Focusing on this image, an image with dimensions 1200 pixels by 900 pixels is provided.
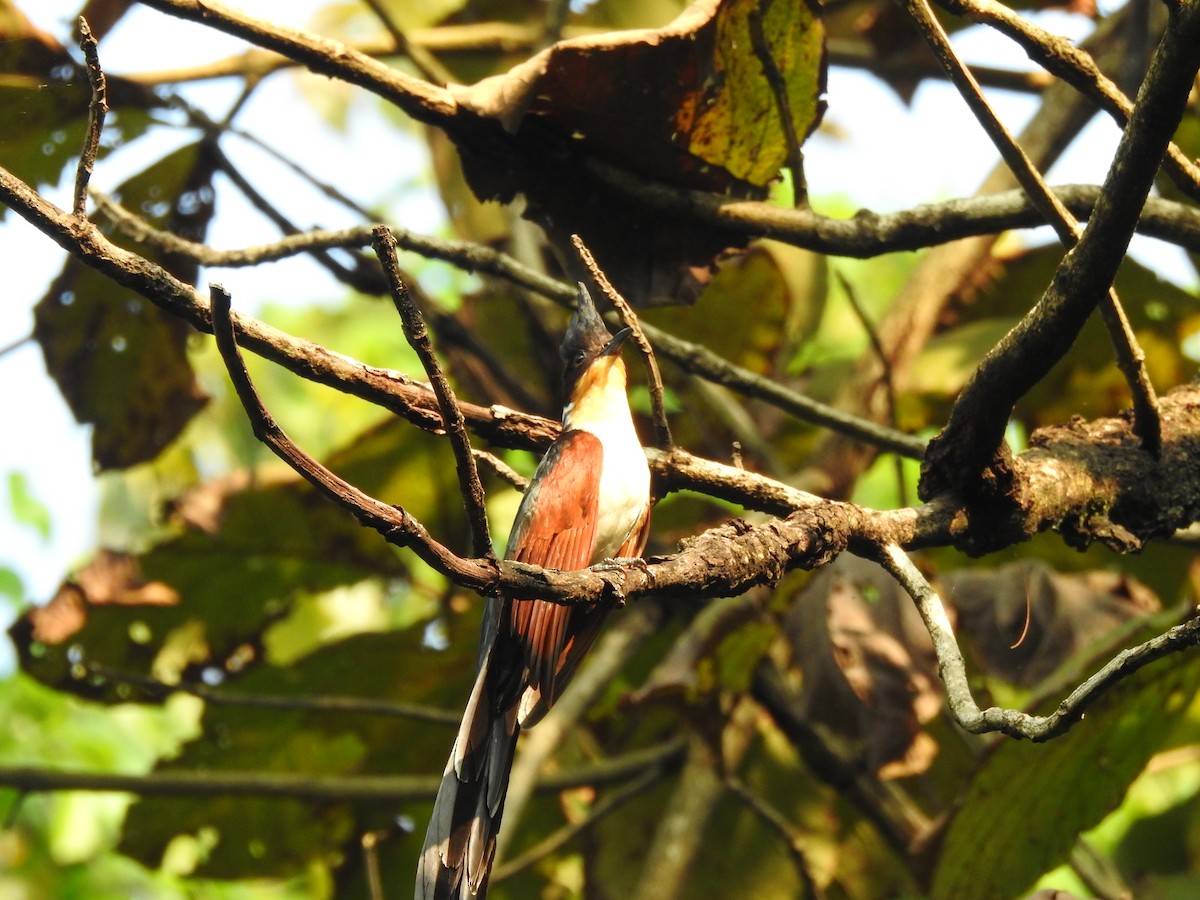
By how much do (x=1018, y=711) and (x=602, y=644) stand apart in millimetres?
3021

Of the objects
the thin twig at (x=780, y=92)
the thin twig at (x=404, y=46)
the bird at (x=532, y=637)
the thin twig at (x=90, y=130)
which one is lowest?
the bird at (x=532, y=637)

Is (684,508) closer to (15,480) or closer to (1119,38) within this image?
(1119,38)

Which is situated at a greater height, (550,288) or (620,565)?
(550,288)

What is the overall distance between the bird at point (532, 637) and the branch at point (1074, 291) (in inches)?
23.5

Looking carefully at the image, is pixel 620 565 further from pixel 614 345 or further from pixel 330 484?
pixel 614 345

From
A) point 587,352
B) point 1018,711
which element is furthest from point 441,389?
point 587,352

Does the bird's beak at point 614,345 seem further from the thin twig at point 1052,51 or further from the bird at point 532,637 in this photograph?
the thin twig at point 1052,51

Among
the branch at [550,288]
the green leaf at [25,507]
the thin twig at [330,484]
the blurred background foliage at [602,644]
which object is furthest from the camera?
the green leaf at [25,507]

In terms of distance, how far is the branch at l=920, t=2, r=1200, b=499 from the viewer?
155 cm

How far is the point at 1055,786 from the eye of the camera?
288 centimetres

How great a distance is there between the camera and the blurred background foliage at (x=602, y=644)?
3.25 metres

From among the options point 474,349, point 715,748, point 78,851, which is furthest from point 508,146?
point 78,851

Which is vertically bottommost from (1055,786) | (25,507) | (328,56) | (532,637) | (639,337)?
(25,507)

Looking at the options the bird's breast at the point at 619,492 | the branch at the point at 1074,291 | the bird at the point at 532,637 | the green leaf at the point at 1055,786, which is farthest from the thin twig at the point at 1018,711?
the green leaf at the point at 1055,786
